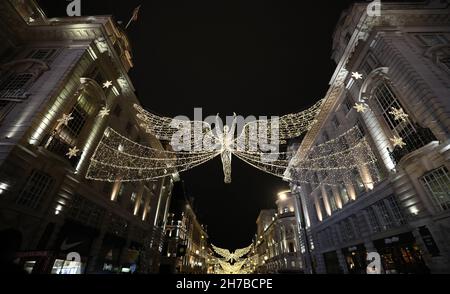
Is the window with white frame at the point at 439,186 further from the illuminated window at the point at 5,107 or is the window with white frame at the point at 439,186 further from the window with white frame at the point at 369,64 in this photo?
the illuminated window at the point at 5,107

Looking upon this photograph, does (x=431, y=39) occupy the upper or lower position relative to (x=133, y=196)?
upper

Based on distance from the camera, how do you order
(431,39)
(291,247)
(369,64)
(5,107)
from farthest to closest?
(291,247) → (369,64) → (431,39) → (5,107)

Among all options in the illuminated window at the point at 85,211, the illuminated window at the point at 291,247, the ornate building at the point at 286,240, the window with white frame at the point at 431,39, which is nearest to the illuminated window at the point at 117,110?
the illuminated window at the point at 85,211

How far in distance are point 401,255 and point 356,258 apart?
267 inches

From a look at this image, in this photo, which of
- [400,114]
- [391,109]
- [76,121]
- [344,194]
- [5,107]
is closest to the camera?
[5,107]

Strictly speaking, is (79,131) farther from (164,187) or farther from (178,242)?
(178,242)

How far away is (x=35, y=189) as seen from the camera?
1518cm

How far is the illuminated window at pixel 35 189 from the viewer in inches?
565

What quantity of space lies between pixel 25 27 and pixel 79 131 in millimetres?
10588

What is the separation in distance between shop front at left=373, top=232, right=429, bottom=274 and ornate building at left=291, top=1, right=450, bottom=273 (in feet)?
0.24

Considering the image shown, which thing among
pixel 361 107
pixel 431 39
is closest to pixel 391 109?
pixel 361 107

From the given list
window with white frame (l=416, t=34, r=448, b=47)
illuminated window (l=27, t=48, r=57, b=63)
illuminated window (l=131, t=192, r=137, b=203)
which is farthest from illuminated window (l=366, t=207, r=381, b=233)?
illuminated window (l=27, t=48, r=57, b=63)

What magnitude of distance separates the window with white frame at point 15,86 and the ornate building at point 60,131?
79mm

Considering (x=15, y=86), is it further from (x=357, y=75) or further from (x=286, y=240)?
(x=286, y=240)
